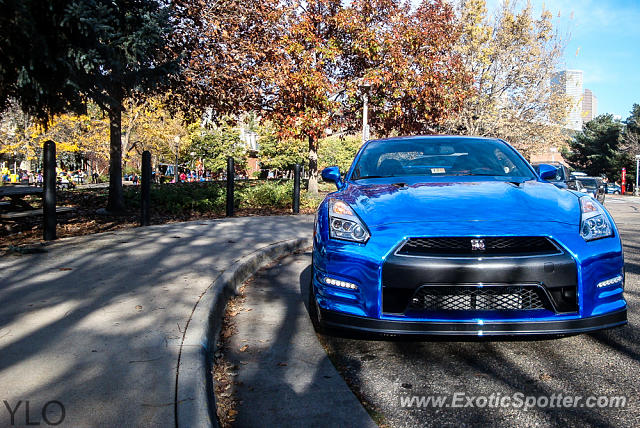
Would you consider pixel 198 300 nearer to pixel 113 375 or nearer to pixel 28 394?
pixel 113 375

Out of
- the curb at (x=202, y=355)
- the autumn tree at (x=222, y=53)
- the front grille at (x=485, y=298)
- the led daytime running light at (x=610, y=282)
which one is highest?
the autumn tree at (x=222, y=53)

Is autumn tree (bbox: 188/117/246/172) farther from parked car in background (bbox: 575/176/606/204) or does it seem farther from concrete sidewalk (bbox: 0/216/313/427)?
concrete sidewalk (bbox: 0/216/313/427)

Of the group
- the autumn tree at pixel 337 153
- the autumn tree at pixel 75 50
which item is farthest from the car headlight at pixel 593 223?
the autumn tree at pixel 337 153

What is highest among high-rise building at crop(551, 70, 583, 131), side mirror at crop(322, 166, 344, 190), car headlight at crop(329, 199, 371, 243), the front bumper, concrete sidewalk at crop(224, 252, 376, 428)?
high-rise building at crop(551, 70, 583, 131)

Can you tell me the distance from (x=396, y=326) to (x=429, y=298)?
253 mm

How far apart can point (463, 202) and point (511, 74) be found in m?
32.1

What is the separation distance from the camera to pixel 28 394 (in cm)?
229

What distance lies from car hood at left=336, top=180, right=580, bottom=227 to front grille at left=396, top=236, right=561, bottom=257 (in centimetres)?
17

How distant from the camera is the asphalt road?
2.39 meters

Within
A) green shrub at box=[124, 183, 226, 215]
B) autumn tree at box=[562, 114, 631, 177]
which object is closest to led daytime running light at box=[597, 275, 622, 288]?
green shrub at box=[124, 183, 226, 215]

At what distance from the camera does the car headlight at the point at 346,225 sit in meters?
3.16

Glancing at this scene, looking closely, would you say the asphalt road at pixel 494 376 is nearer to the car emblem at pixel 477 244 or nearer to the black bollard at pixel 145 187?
the car emblem at pixel 477 244

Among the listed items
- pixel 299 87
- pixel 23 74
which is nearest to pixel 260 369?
pixel 23 74

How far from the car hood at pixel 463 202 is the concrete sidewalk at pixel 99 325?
153cm
